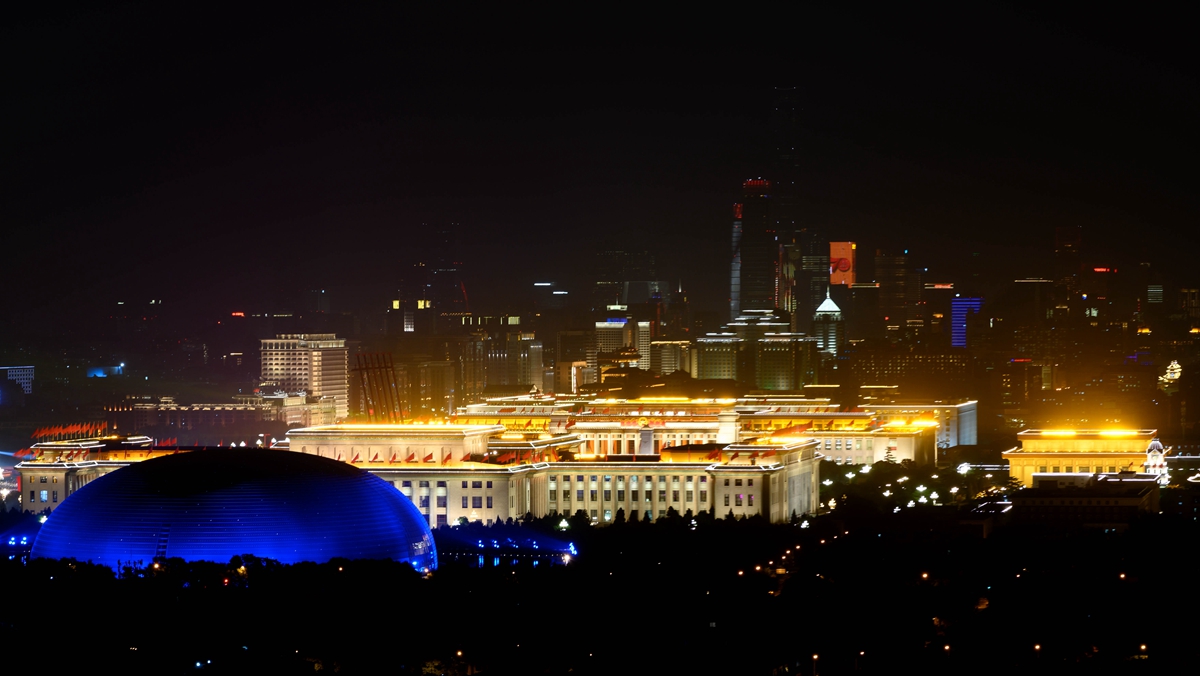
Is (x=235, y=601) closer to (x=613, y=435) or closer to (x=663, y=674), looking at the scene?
(x=663, y=674)

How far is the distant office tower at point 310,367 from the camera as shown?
643 feet

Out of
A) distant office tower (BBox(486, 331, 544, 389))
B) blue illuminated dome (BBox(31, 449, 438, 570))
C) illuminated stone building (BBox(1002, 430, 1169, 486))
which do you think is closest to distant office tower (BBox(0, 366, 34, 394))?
distant office tower (BBox(486, 331, 544, 389))

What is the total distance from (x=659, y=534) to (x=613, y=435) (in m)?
33.2

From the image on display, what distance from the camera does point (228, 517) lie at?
6838 centimetres

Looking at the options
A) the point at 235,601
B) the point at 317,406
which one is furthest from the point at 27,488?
the point at 317,406

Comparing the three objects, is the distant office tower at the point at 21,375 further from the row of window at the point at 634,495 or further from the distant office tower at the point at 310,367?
the row of window at the point at 634,495

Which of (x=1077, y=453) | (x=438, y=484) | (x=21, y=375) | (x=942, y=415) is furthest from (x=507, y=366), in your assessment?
(x=438, y=484)

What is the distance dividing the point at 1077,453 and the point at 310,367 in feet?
307

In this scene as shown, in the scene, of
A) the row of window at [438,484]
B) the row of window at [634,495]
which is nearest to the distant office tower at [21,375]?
the row of window at [438,484]

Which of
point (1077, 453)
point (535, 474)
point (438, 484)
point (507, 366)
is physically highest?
point (507, 366)

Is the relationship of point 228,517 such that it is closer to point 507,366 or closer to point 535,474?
point 535,474

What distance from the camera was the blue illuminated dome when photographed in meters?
67.9

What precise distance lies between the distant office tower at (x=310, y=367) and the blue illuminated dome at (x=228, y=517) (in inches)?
4849

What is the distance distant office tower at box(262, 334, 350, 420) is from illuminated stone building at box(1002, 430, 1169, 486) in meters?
87.4
